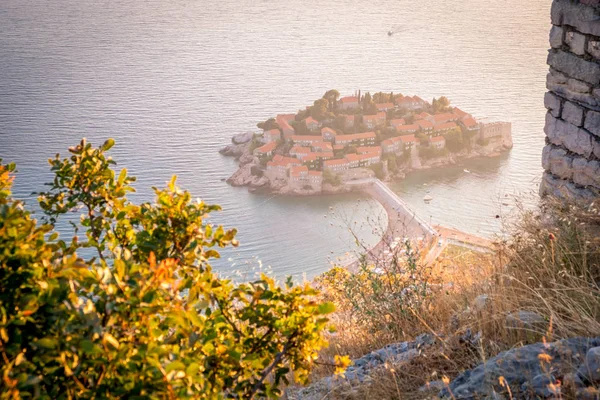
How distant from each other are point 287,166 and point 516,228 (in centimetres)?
1636

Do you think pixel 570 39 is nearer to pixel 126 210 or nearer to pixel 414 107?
pixel 126 210

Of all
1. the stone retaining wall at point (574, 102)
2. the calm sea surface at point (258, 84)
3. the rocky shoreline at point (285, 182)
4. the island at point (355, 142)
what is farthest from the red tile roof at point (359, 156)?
the stone retaining wall at point (574, 102)

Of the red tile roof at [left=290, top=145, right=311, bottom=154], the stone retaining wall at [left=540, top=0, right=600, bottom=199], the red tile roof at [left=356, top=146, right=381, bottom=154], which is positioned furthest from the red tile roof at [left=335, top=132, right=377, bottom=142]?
the stone retaining wall at [left=540, top=0, right=600, bottom=199]

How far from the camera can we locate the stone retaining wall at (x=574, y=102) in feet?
7.98

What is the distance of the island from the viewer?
1858 centimetres

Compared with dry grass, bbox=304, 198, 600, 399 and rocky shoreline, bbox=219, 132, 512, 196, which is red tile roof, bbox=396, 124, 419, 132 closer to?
rocky shoreline, bbox=219, 132, 512, 196

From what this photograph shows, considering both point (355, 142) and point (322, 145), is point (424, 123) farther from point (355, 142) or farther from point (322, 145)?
point (322, 145)

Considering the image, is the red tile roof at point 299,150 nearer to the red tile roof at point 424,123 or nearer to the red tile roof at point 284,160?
the red tile roof at point 284,160

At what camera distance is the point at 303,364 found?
3.54 feet

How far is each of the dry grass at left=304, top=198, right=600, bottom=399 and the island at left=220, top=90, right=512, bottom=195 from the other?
1577 centimetres

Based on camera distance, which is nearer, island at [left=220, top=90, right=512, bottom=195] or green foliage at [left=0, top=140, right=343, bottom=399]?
green foliage at [left=0, top=140, right=343, bottom=399]

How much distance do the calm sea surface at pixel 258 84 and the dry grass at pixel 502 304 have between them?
11005 mm

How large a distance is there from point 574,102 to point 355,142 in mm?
17626

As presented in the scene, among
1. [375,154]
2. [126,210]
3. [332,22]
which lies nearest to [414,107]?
[375,154]
